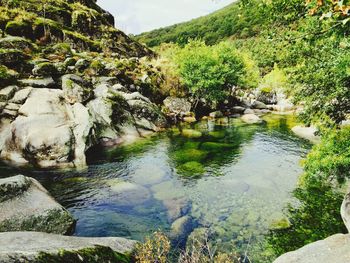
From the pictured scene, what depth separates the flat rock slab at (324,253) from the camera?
30.5 feet

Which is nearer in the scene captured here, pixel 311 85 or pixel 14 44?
pixel 311 85

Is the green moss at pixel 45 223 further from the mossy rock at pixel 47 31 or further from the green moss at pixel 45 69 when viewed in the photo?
the mossy rock at pixel 47 31

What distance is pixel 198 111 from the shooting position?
172 ft

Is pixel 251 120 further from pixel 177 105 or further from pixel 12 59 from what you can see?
pixel 12 59

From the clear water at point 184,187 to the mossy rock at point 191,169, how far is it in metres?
0.07

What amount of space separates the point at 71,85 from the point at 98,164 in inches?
442

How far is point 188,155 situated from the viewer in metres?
28.0

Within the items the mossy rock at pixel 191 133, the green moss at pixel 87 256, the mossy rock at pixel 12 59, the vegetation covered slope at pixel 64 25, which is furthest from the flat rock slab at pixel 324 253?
the vegetation covered slope at pixel 64 25

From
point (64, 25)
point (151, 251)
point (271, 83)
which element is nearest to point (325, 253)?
point (151, 251)

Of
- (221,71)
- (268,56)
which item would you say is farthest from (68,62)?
(268,56)

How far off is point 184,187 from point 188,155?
24.5ft

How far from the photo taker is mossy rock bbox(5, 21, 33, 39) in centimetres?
4531

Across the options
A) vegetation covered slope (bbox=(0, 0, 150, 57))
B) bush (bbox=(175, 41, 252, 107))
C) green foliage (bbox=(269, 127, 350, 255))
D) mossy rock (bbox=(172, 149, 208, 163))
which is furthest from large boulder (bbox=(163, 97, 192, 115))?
green foliage (bbox=(269, 127, 350, 255))

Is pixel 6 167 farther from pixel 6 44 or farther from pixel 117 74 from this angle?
pixel 117 74
